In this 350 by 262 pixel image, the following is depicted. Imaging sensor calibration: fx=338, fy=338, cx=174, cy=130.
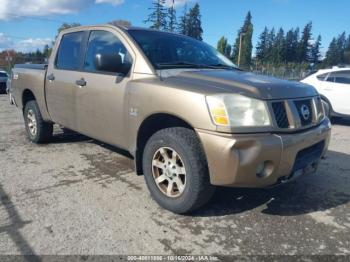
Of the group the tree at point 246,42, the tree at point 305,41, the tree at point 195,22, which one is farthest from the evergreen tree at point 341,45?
the tree at point 195,22

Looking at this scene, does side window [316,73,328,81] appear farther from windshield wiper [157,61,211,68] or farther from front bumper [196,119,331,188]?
front bumper [196,119,331,188]

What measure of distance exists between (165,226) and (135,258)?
551 millimetres

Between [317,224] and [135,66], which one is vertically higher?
[135,66]

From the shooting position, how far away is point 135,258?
258 cm

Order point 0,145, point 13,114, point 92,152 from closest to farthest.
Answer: point 92,152, point 0,145, point 13,114

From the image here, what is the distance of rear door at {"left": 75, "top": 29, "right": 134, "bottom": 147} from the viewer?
3766mm

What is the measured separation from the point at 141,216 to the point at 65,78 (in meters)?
2.46

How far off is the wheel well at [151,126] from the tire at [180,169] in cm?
11

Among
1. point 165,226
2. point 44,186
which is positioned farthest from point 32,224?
point 165,226

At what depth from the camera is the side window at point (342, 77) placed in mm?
9477

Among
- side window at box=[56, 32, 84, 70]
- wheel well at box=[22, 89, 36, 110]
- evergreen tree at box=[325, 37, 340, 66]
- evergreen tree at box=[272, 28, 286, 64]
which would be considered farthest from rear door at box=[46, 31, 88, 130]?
evergreen tree at box=[325, 37, 340, 66]

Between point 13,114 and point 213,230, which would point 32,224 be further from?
point 13,114

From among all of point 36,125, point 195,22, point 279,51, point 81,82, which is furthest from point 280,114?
point 279,51

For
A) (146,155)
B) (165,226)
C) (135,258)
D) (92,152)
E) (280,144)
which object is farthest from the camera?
(92,152)
